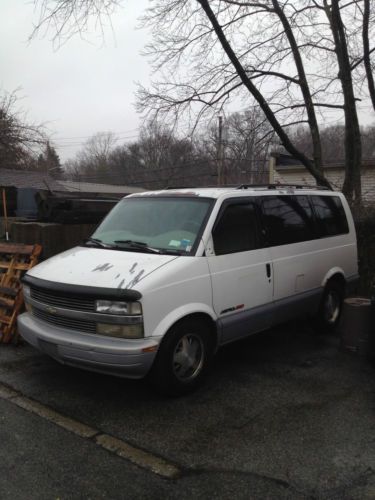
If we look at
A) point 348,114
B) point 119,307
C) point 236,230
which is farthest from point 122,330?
point 348,114

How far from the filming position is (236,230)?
4.81 m

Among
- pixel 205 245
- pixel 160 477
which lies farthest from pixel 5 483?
pixel 205 245

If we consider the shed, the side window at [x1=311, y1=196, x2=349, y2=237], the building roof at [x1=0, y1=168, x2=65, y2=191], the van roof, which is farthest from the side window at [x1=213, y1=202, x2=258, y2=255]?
the building roof at [x1=0, y1=168, x2=65, y2=191]

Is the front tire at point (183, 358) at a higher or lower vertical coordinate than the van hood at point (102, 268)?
lower

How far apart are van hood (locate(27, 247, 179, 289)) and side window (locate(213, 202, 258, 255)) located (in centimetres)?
60

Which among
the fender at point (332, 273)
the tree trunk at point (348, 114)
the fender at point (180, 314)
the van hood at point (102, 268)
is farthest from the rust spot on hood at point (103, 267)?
the tree trunk at point (348, 114)

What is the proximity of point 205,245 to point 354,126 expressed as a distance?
7160 millimetres

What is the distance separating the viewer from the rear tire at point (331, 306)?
20.2ft

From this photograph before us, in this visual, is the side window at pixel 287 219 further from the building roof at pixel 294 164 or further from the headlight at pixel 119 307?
the building roof at pixel 294 164

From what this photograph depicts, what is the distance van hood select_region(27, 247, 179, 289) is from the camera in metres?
3.92

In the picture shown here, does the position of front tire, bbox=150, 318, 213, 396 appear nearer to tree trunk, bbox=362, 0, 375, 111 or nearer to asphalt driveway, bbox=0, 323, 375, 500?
asphalt driveway, bbox=0, 323, 375, 500

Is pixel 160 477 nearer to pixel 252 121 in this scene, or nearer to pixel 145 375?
pixel 145 375

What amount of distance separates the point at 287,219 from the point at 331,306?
1.62m

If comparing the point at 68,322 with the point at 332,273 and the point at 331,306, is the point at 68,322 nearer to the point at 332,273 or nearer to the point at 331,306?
the point at 332,273
